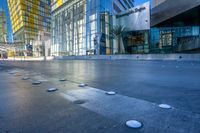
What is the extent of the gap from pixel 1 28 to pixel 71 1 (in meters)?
42.9

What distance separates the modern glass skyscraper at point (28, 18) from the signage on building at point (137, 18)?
4782cm

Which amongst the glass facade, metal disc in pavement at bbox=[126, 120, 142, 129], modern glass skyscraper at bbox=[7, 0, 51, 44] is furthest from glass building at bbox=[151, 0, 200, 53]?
modern glass skyscraper at bbox=[7, 0, 51, 44]

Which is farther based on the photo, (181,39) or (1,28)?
(1,28)

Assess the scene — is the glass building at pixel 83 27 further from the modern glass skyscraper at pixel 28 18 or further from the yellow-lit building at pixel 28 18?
the modern glass skyscraper at pixel 28 18

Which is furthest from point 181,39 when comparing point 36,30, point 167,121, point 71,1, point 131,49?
point 36,30

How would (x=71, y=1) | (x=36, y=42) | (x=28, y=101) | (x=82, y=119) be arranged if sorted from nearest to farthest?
(x=82, y=119) → (x=28, y=101) → (x=71, y=1) → (x=36, y=42)

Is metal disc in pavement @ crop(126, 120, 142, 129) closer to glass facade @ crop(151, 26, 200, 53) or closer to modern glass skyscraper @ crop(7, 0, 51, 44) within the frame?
glass facade @ crop(151, 26, 200, 53)

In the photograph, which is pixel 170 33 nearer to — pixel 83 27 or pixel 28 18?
pixel 83 27

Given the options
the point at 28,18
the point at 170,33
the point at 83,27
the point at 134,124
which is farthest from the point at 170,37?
the point at 28,18

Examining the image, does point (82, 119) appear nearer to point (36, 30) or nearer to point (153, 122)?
point (153, 122)

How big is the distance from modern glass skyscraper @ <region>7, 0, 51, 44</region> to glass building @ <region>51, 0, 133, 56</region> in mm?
29082

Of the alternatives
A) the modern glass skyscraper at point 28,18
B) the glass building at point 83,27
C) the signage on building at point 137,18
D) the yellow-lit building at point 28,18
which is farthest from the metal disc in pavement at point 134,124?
the modern glass skyscraper at point 28,18

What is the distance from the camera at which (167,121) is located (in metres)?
1.68

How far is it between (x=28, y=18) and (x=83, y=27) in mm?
44970
